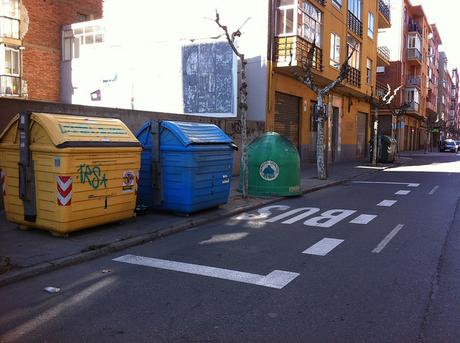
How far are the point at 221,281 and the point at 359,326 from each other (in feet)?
5.66

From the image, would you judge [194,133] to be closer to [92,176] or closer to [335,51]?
[92,176]

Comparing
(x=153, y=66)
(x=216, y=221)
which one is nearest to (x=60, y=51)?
(x=153, y=66)

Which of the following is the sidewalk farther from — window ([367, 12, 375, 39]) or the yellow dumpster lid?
window ([367, 12, 375, 39])

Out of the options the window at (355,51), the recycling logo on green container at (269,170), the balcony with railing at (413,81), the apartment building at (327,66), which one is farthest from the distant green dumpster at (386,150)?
the balcony with railing at (413,81)

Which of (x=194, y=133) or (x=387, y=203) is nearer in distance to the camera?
(x=194, y=133)

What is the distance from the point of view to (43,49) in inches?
1022

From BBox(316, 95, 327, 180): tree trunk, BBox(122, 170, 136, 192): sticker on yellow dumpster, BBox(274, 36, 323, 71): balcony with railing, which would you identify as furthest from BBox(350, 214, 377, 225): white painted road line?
BBox(274, 36, 323, 71): balcony with railing

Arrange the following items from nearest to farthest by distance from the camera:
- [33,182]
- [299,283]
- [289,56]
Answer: [299,283] < [33,182] < [289,56]

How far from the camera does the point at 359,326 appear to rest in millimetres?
4008

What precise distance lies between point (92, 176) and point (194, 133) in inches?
95.6

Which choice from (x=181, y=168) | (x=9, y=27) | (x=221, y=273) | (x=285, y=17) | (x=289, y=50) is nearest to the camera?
(x=221, y=273)

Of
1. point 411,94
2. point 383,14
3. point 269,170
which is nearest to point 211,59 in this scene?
point 269,170

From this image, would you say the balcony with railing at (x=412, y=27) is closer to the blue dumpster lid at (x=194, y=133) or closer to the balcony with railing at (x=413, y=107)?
the balcony with railing at (x=413, y=107)

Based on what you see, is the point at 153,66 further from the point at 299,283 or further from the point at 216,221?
the point at 299,283
